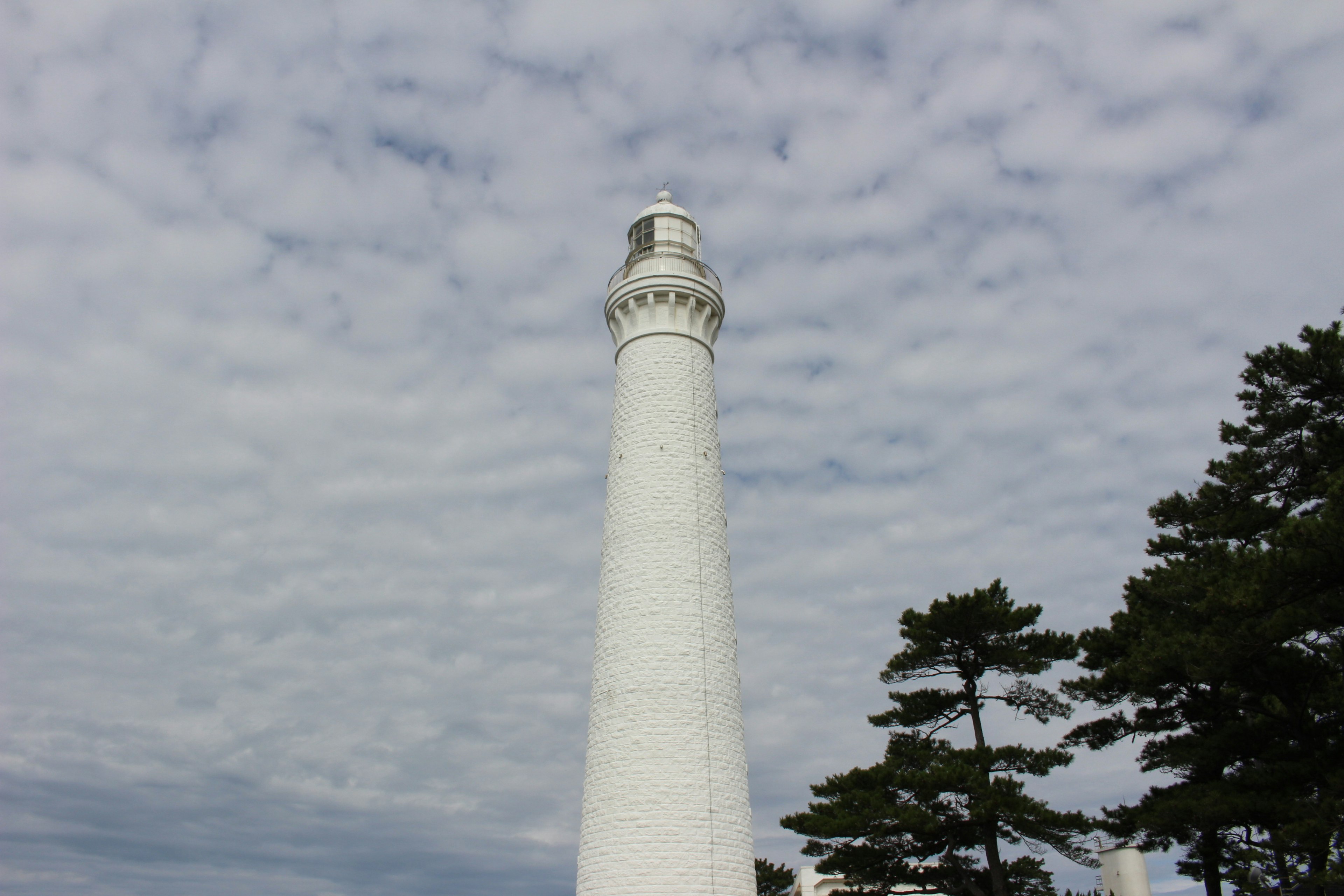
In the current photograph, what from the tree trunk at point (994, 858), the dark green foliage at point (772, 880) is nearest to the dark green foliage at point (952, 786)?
the tree trunk at point (994, 858)

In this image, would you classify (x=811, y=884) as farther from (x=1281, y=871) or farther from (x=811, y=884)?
(x=1281, y=871)

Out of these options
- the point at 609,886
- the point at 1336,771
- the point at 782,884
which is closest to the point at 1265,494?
the point at 1336,771

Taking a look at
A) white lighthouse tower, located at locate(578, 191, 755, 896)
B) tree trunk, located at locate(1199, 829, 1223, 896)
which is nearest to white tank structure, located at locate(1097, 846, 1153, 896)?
tree trunk, located at locate(1199, 829, 1223, 896)

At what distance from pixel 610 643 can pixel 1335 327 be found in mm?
16232

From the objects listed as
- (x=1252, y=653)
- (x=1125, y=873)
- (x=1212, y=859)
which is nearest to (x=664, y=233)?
(x=1252, y=653)

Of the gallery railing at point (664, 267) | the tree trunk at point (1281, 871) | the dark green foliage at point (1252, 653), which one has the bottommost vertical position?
the tree trunk at point (1281, 871)

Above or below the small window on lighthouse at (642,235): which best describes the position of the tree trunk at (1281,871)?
below

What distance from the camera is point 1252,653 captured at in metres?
15.8

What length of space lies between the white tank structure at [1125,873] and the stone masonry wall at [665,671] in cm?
1599

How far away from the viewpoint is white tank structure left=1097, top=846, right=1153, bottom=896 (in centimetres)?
2811

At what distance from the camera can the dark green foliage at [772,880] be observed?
101 feet

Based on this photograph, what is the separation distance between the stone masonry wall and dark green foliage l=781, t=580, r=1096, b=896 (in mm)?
3351

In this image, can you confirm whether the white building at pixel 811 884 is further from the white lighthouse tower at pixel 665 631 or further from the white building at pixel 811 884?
the white lighthouse tower at pixel 665 631

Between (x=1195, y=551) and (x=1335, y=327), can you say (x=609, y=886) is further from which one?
(x=1335, y=327)
